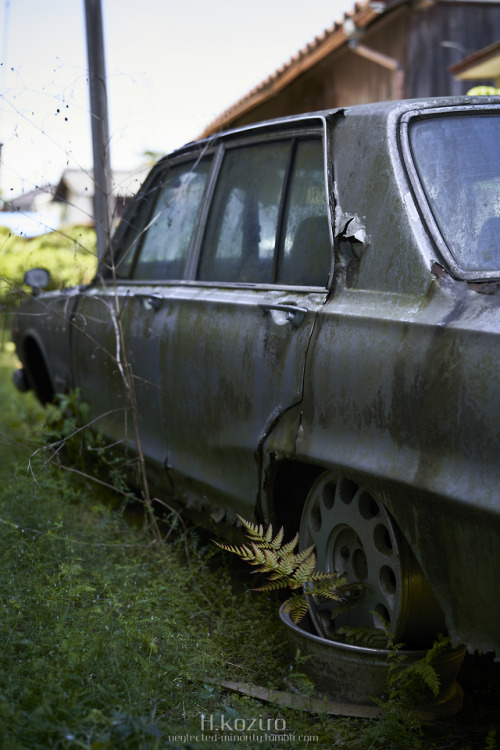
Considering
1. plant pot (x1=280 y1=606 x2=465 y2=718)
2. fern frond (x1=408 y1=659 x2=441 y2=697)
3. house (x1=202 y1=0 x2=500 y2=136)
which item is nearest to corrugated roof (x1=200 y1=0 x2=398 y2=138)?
house (x1=202 y1=0 x2=500 y2=136)

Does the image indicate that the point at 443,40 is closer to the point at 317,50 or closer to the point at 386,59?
the point at 386,59

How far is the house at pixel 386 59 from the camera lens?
12.4 meters

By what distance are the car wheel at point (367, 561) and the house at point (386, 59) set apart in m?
10.1

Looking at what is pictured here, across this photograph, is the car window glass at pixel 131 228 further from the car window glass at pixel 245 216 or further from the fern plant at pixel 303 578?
the fern plant at pixel 303 578

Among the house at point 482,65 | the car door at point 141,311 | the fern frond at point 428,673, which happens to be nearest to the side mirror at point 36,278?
the car door at point 141,311

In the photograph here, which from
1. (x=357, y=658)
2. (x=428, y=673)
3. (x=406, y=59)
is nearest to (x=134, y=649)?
(x=357, y=658)

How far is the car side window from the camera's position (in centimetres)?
404

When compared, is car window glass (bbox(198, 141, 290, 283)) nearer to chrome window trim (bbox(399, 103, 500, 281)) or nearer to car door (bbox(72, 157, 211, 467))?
car door (bbox(72, 157, 211, 467))

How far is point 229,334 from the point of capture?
3.30 metres

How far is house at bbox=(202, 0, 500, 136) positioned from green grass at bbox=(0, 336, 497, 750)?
31.4 feet

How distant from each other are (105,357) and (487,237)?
2465mm

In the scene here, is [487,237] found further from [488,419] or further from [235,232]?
[235,232]

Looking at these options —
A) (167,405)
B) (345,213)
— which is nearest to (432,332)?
(345,213)

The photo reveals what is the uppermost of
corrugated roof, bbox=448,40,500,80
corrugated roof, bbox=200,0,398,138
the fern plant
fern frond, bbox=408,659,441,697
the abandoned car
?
corrugated roof, bbox=200,0,398,138
